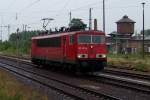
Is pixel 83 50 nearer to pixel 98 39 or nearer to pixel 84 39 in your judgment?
pixel 84 39

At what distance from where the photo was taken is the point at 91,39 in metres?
25.6

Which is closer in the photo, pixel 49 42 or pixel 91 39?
pixel 91 39

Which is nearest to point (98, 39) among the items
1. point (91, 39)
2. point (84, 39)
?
point (91, 39)

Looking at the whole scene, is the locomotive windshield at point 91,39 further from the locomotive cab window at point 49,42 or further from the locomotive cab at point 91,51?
the locomotive cab window at point 49,42

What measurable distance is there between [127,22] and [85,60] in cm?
7451

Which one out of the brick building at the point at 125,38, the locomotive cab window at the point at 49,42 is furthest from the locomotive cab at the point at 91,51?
the brick building at the point at 125,38

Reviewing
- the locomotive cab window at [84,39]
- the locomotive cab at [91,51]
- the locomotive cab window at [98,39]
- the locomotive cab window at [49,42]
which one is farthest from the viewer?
the locomotive cab window at [49,42]

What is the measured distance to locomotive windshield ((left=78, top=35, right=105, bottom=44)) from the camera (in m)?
25.2

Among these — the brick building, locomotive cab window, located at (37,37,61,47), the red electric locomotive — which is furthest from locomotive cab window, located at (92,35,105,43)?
the brick building

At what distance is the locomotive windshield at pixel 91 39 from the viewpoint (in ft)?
82.5

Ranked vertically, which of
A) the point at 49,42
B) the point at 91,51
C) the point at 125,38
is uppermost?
the point at 125,38

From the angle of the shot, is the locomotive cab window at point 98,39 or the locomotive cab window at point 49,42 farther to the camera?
the locomotive cab window at point 49,42

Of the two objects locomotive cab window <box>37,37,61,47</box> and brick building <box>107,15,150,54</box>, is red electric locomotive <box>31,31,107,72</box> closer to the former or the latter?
locomotive cab window <box>37,37,61,47</box>

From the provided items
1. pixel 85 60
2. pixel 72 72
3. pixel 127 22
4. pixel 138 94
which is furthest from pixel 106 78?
pixel 127 22
